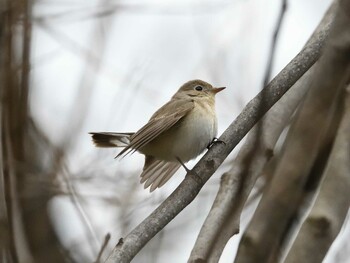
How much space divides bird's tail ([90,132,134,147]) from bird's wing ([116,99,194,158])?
0.18 meters

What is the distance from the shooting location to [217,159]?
2.41 meters

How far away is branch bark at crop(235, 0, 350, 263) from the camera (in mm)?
1236

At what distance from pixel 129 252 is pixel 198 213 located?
86.8 inches

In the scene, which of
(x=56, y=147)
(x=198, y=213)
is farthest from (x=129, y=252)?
(x=198, y=213)

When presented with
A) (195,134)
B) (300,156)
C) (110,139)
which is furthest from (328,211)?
(110,139)

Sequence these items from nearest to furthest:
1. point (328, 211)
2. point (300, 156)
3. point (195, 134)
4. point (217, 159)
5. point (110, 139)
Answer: point (300, 156) → point (328, 211) → point (217, 159) → point (195, 134) → point (110, 139)

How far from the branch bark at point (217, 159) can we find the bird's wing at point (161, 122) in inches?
40.3

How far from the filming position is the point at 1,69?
2.53 metres

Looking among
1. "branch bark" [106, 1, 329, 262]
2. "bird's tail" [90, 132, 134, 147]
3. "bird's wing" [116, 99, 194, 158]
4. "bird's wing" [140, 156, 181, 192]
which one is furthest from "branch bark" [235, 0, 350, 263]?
"bird's tail" [90, 132, 134, 147]

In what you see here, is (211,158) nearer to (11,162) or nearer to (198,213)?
(11,162)

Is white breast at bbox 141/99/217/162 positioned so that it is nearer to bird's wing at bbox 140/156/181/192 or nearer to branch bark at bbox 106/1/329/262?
bird's wing at bbox 140/156/181/192

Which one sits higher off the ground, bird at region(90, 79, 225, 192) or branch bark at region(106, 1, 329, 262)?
bird at region(90, 79, 225, 192)

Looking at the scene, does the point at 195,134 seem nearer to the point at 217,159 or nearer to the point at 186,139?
the point at 186,139

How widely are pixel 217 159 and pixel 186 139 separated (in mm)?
1409
